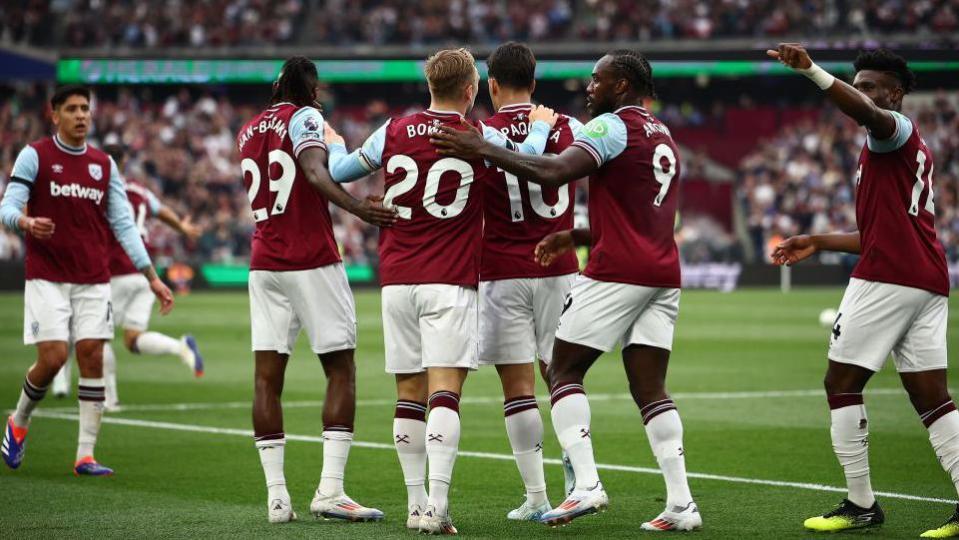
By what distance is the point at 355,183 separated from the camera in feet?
136

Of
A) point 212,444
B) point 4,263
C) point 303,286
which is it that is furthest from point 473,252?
point 4,263

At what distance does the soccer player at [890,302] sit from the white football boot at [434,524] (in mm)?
1965

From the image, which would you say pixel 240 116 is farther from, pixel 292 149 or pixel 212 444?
pixel 292 149

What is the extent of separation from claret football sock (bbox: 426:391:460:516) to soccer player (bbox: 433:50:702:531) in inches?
23.3

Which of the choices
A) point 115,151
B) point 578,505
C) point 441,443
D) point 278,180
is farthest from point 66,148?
point 578,505

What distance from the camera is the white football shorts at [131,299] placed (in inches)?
537

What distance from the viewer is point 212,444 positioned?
1067cm

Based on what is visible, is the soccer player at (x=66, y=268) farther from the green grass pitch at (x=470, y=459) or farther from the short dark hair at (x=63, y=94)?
the green grass pitch at (x=470, y=459)

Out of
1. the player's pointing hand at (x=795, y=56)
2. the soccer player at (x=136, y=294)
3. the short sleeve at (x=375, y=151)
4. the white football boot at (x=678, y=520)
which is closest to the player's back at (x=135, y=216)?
the soccer player at (x=136, y=294)

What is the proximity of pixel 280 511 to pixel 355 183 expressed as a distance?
1361 inches

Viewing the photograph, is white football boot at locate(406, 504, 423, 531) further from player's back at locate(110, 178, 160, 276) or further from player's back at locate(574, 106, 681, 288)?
player's back at locate(110, 178, 160, 276)

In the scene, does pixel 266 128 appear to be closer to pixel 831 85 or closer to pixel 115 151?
pixel 831 85

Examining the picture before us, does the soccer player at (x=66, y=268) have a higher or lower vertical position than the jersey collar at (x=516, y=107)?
lower

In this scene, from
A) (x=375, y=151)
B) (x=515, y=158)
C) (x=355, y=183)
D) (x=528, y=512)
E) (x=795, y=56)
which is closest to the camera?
(x=795, y=56)
